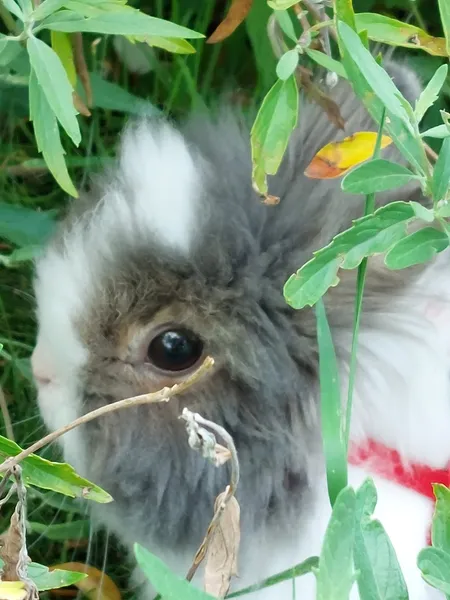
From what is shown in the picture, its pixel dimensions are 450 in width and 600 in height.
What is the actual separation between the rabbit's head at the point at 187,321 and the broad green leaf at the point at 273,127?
0.23 ft

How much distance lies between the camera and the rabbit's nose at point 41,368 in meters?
0.80

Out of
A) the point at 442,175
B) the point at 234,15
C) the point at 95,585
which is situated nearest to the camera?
the point at 442,175

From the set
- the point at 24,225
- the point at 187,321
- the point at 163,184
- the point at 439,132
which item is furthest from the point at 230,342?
the point at 24,225

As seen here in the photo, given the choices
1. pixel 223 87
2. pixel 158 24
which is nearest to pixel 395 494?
pixel 158 24

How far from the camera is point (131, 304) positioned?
742mm

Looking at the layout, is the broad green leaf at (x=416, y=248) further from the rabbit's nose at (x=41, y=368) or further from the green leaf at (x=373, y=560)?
the rabbit's nose at (x=41, y=368)

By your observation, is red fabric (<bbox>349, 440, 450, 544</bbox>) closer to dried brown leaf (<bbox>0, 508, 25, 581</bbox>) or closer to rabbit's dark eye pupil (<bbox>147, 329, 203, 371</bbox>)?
rabbit's dark eye pupil (<bbox>147, 329, 203, 371</bbox>)

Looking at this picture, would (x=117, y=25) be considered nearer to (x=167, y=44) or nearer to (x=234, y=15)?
(x=167, y=44)

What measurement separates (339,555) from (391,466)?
12.7 inches

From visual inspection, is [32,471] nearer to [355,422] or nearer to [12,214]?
[355,422]

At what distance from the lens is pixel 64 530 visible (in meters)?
1.16

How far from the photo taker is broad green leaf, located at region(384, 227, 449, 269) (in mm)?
574

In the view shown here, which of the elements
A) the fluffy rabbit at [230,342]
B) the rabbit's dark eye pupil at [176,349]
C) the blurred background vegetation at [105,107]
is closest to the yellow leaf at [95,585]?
the blurred background vegetation at [105,107]

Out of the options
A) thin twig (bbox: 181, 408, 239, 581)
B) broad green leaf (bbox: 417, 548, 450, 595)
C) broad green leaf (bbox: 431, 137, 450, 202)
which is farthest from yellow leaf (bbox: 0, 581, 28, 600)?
broad green leaf (bbox: 431, 137, 450, 202)
